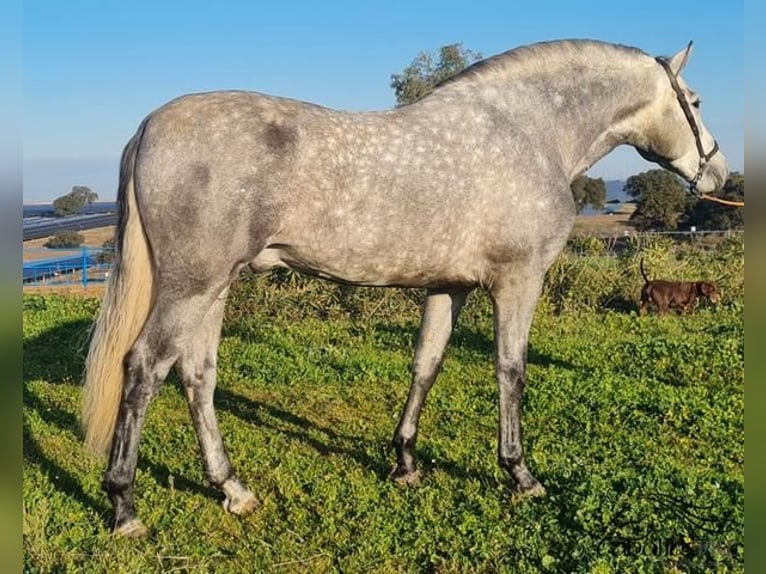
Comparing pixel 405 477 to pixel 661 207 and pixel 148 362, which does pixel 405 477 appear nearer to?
Result: pixel 148 362

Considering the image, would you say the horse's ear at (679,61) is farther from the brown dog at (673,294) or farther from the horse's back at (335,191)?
the brown dog at (673,294)

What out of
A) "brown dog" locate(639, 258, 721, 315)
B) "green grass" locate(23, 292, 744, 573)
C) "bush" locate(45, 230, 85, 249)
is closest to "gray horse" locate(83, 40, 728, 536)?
"green grass" locate(23, 292, 744, 573)

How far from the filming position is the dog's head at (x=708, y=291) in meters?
11.8

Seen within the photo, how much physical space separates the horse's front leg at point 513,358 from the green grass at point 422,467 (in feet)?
0.55

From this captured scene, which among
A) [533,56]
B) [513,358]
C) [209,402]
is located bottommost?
[209,402]

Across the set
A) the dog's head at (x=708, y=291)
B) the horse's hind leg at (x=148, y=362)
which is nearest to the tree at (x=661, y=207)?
the dog's head at (x=708, y=291)

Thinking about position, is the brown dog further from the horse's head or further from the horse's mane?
the horse's mane

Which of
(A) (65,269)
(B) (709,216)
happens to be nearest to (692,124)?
(A) (65,269)

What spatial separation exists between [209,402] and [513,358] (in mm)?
1838

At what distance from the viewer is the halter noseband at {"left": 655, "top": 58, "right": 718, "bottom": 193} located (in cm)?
475

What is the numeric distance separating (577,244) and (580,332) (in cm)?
543

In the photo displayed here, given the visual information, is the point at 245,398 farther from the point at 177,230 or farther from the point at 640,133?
the point at 640,133

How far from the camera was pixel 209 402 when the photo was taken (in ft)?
14.2

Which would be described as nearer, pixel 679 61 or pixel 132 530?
pixel 132 530
